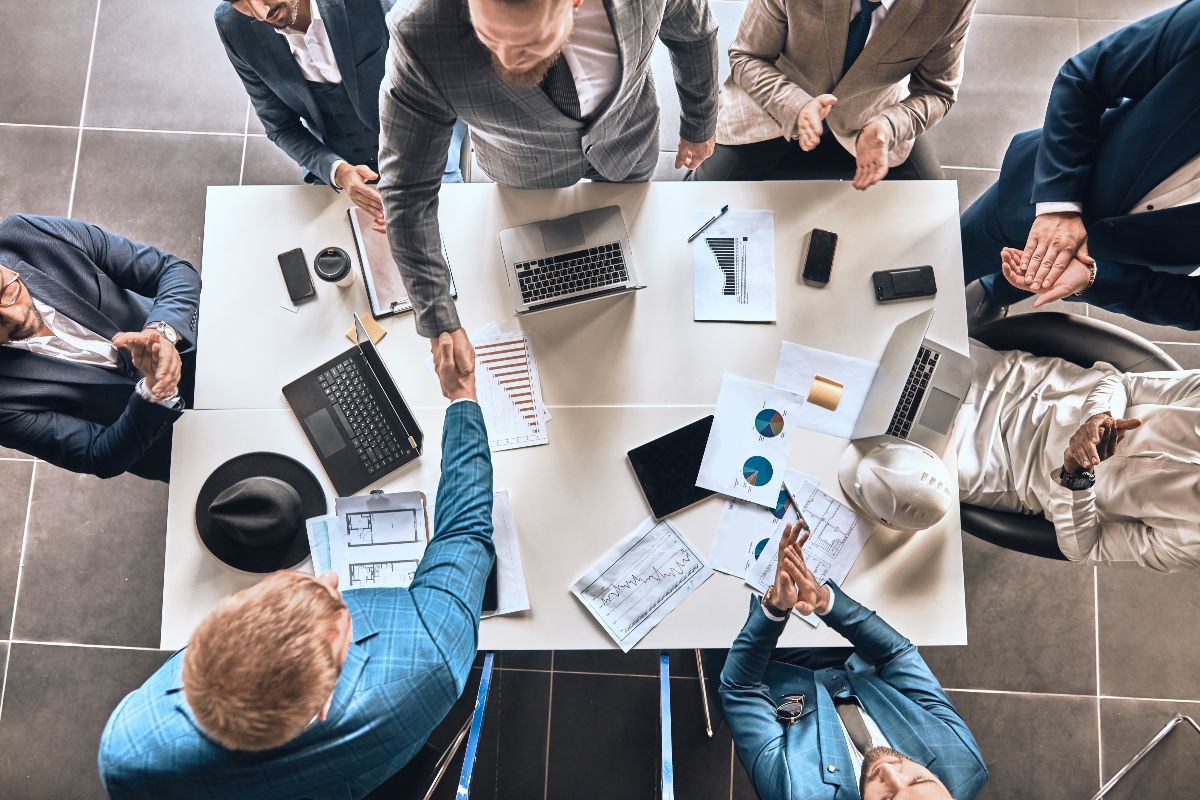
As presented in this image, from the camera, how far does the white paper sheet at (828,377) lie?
195 cm

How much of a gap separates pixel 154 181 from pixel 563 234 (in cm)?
195

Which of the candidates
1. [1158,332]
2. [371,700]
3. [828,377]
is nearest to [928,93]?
[828,377]

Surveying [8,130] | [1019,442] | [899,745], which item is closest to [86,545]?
[8,130]

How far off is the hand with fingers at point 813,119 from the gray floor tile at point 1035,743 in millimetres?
2001

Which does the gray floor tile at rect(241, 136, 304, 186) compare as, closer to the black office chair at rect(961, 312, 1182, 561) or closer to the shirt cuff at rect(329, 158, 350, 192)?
the shirt cuff at rect(329, 158, 350, 192)

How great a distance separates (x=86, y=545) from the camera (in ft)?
8.89

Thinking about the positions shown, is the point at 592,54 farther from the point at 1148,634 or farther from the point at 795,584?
the point at 1148,634

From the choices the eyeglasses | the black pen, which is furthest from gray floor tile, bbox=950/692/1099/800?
the eyeglasses

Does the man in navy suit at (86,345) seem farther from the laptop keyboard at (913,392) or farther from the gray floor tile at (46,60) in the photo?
the laptop keyboard at (913,392)

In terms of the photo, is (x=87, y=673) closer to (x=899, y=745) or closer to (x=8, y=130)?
(x=8, y=130)

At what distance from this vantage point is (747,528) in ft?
6.30

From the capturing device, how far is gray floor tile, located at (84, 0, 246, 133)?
294cm

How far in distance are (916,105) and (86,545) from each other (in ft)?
10.4

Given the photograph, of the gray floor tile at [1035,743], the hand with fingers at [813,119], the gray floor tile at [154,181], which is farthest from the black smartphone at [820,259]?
the gray floor tile at [154,181]
